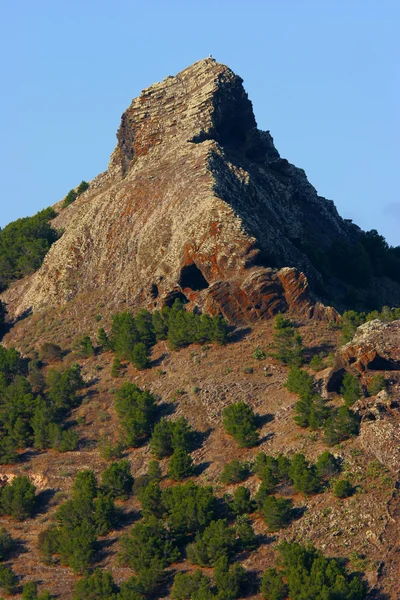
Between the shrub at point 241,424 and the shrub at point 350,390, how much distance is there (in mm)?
7082

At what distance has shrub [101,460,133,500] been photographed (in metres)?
94.6

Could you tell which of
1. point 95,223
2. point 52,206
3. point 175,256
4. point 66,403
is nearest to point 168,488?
point 66,403

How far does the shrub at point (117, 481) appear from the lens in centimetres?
9456

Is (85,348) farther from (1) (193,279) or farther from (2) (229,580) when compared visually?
(2) (229,580)

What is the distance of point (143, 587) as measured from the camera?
83125 mm

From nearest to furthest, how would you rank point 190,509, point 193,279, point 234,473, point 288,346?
point 190,509
point 234,473
point 288,346
point 193,279

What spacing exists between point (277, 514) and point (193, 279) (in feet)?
114

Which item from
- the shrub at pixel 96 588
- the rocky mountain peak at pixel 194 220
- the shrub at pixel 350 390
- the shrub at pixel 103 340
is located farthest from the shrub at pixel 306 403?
the shrub at pixel 103 340

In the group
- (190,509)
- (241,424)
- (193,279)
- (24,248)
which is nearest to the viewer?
(190,509)

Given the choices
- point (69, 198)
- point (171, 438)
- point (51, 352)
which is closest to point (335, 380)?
point (171, 438)

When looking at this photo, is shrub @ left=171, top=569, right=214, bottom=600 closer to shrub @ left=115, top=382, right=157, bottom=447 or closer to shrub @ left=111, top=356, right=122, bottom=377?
shrub @ left=115, top=382, right=157, bottom=447

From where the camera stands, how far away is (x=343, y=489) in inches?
3378

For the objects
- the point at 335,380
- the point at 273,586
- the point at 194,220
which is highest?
the point at 194,220

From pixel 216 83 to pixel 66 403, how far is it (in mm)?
39866
